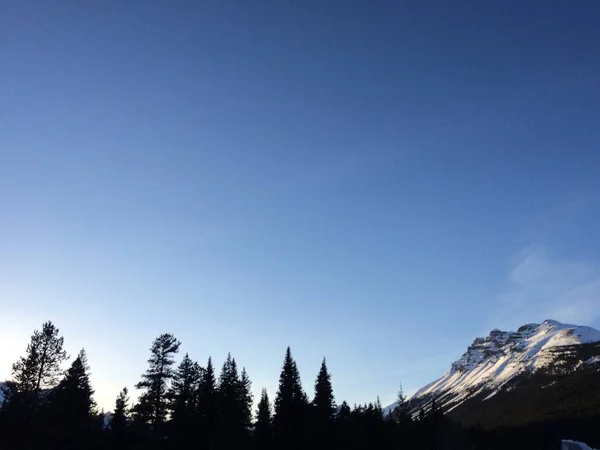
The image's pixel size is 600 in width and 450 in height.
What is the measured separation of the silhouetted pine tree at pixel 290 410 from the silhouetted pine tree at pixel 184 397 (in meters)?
9.80

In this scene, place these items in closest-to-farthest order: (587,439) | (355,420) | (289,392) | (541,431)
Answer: (289,392) < (355,420) < (587,439) < (541,431)

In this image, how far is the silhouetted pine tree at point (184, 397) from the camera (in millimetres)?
55725

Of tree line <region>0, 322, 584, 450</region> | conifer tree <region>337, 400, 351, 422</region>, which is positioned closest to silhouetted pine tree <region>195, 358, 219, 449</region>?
tree line <region>0, 322, 584, 450</region>

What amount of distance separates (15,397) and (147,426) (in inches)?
527

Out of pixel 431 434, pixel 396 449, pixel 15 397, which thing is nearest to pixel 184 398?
pixel 15 397

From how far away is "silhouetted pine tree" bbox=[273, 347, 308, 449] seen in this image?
59312mm

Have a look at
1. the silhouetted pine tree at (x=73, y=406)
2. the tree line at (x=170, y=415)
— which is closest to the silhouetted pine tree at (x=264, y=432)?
the tree line at (x=170, y=415)

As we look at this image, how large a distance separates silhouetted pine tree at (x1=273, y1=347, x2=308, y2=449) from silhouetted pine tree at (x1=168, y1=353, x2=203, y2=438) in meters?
9.80

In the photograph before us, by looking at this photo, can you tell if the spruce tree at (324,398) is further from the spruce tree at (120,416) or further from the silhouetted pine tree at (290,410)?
the spruce tree at (120,416)

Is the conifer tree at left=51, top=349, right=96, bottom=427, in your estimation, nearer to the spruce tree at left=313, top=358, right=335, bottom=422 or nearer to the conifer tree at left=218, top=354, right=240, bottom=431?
the conifer tree at left=218, top=354, right=240, bottom=431

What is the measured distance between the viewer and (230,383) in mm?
66312

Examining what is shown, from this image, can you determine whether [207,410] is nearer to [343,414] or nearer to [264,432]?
[264,432]

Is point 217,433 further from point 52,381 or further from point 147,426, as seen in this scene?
point 52,381

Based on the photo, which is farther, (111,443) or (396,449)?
(396,449)
